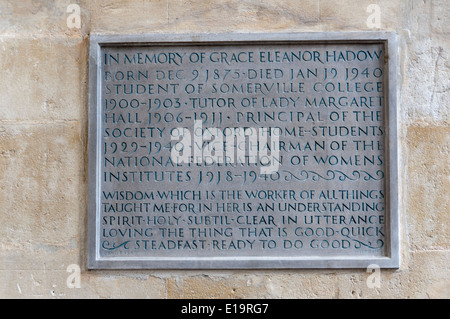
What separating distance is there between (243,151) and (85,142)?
100cm

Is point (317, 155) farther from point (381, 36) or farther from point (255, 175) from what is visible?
point (381, 36)

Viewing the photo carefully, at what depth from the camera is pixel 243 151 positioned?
353 cm

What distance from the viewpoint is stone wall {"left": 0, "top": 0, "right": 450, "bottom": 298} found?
348 cm

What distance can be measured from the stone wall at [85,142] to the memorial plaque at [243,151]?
10cm

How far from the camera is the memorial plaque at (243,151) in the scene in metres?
3.49

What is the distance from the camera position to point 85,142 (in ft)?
11.7

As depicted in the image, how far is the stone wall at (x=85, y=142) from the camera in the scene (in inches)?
137

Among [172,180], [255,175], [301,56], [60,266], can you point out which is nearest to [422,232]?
[255,175]

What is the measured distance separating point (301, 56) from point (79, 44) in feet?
4.64

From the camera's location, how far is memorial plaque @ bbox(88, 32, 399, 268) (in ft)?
11.5

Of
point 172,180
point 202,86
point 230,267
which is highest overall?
point 202,86

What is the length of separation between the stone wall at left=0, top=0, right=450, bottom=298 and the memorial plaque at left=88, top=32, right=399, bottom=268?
0.32 ft

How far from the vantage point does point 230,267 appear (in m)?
3.46

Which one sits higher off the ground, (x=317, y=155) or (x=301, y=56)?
Answer: (x=301, y=56)
